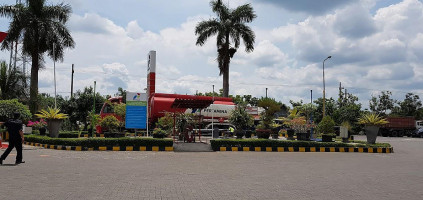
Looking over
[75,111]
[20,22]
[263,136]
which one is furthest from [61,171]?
[75,111]

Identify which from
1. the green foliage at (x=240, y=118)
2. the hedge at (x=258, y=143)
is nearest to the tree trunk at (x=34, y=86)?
the green foliage at (x=240, y=118)

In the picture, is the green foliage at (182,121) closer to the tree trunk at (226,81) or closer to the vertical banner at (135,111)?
the vertical banner at (135,111)

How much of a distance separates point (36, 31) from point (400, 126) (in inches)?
1617

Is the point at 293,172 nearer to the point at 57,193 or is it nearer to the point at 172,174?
the point at 172,174

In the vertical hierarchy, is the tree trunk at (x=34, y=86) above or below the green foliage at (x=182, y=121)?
above

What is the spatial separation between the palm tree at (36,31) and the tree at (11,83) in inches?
30.9

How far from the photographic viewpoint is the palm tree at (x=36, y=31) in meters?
30.9

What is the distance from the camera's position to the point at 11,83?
29953mm

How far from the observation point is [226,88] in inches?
1433

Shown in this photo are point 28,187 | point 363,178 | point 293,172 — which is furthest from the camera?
point 293,172

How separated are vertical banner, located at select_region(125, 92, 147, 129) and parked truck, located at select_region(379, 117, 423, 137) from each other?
35004 millimetres

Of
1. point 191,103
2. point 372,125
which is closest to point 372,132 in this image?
point 372,125

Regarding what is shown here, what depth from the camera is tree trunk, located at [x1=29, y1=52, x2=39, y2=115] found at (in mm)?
30378

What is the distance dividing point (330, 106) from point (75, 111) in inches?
1515
